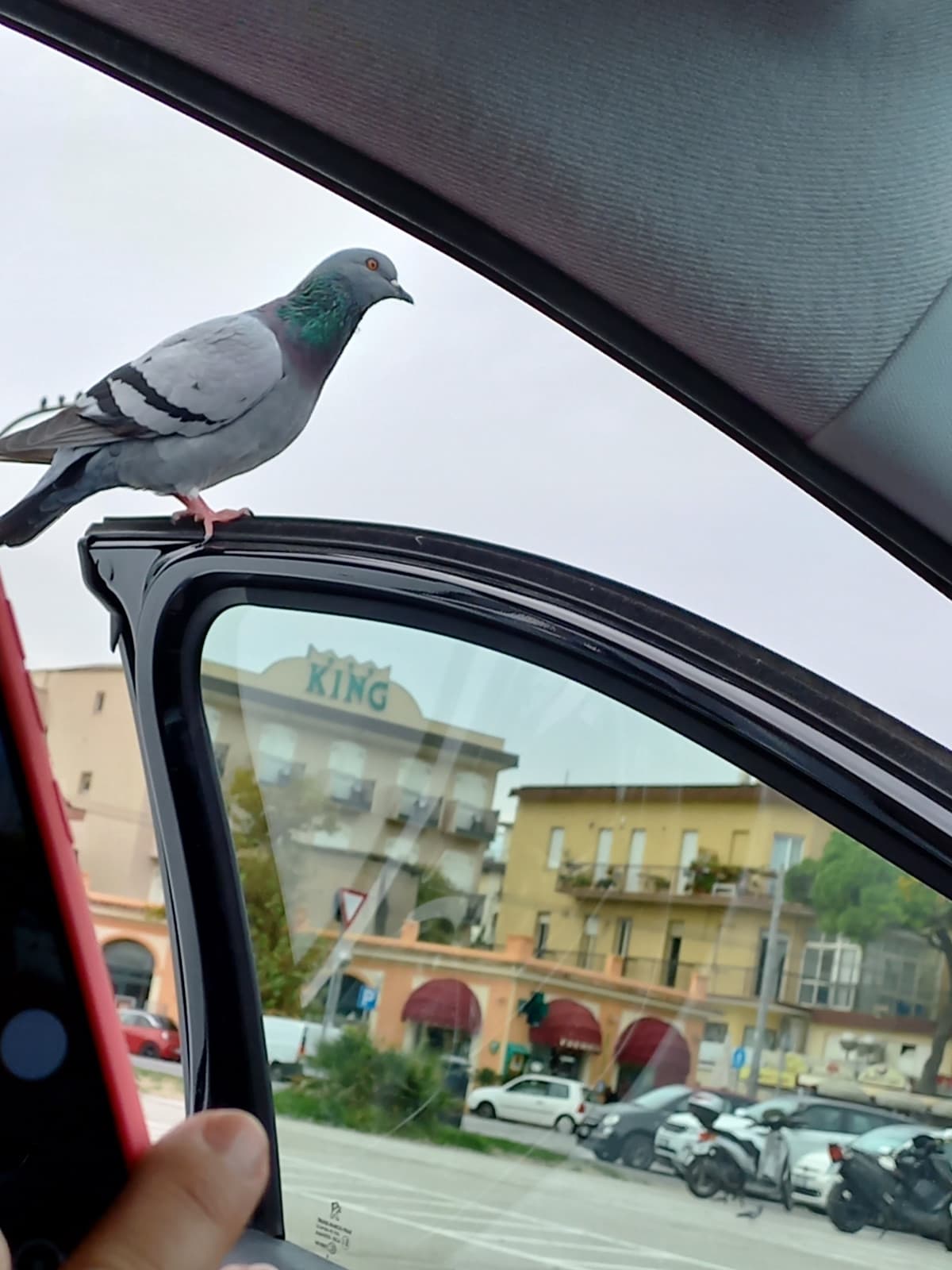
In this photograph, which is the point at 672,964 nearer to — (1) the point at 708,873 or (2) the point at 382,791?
(1) the point at 708,873

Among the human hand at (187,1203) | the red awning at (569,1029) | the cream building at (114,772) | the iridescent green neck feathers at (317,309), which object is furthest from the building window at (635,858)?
the human hand at (187,1203)

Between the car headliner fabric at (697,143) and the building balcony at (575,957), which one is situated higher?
the car headliner fabric at (697,143)

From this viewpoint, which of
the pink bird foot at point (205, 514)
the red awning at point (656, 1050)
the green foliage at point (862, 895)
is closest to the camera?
the green foliage at point (862, 895)

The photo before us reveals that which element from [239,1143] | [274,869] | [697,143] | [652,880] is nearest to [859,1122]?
[652,880]

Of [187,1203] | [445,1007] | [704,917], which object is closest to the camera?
[187,1203]

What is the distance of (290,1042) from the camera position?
53.6 inches

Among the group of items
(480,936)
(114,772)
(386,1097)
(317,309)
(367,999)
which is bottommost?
(386,1097)

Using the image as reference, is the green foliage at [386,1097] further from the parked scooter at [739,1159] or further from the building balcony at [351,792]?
the building balcony at [351,792]

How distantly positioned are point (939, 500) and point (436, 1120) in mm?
1046

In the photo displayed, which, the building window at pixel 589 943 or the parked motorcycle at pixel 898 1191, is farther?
the building window at pixel 589 943

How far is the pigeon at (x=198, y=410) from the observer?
3.16 ft

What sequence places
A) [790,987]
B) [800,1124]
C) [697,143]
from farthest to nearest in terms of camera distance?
[790,987]
[800,1124]
[697,143]

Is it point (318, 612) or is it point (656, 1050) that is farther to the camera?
point (656, 1050)

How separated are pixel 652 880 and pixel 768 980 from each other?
193 mm
